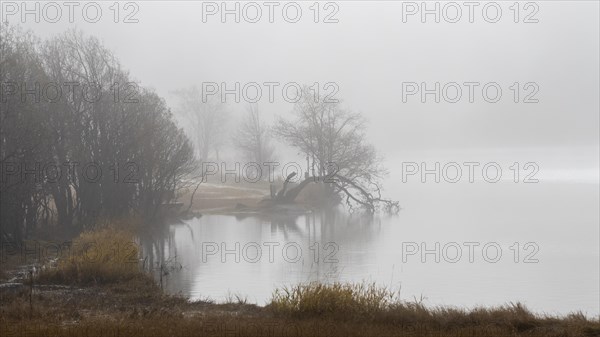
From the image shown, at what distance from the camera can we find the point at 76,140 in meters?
30.5

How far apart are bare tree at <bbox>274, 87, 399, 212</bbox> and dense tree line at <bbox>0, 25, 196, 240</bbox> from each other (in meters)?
15.8

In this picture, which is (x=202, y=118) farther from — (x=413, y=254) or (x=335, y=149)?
(x=413, y=254)

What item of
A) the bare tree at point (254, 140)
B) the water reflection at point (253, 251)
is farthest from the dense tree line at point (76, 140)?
the bare tree at point (254, 140)

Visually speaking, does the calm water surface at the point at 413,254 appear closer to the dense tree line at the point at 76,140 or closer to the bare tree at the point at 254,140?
the dense tree line at the point at 76,140

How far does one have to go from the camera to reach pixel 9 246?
22.6 m

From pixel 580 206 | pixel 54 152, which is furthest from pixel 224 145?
pixel 54 152

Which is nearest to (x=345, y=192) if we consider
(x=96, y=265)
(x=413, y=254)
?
(x=413, y=254)

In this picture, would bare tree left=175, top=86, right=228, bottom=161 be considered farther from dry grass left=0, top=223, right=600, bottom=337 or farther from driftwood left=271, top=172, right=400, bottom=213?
dry grass left=0, top=223, right=600, bottom=337

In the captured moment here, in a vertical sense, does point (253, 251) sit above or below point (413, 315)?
below

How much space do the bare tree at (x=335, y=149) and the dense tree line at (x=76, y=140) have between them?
15.8 meters

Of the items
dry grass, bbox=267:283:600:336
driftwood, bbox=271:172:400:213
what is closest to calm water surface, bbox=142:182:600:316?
driftwood, bbox=271:172:400:213

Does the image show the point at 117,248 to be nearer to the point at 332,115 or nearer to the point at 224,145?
the point at 332,115

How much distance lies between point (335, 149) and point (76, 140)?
2667cm

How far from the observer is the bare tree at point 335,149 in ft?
172
